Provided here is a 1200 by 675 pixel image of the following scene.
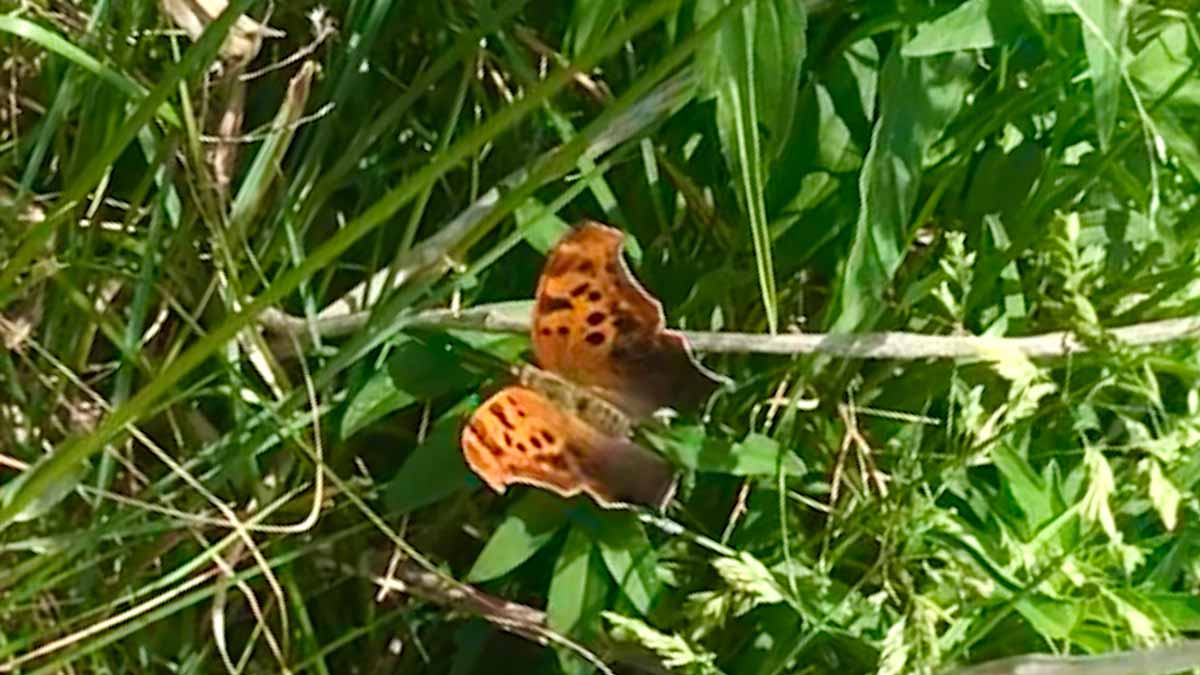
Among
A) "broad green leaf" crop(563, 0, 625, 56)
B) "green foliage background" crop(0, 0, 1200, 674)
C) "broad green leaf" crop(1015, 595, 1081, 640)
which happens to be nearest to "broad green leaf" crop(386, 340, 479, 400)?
"green foliage background" crop(0, 0, 1200, 674)

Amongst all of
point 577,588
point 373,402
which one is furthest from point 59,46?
point 577,588

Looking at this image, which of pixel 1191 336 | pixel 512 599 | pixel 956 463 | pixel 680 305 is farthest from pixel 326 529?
pixel 1191 336

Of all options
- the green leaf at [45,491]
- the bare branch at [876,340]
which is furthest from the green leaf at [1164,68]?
the green leaf at [45,491]

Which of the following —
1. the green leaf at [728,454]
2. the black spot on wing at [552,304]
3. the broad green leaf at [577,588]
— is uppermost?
the black spot on wing at [552,304]

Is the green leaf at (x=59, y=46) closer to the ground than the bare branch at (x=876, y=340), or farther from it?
farther from it

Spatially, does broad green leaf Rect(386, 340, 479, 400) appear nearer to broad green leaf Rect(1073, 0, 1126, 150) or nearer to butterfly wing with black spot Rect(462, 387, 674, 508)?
butterfly wing with black spot Rect(462, 387, 674, 508)

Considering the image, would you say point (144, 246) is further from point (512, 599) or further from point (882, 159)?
point (882, 159)

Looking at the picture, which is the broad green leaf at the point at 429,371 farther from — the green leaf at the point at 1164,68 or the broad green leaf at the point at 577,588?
the green leaf at the point at 1164,68

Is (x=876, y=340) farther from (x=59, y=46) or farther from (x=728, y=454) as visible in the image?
(x=59, y=46)
